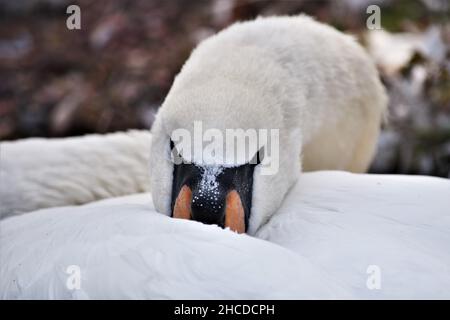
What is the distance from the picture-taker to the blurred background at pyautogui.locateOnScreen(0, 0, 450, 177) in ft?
15.4

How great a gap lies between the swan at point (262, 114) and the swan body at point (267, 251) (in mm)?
106

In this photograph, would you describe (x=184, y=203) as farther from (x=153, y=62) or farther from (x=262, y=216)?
(x=153, y=62)

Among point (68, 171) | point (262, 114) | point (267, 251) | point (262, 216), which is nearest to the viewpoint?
point (267, 251)

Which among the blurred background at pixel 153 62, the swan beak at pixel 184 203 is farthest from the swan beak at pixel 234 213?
the blurred background at pixel 153 62

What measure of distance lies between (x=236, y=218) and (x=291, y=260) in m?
0.31

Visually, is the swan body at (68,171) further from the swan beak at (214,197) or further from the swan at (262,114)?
the swan beak at (214,197)

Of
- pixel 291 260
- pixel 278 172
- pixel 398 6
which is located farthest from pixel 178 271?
pixel 398 6

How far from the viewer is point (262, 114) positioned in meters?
2.56

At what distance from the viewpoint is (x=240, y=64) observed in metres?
2.78

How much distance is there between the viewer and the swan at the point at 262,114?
2.34 metres

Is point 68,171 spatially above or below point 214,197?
below

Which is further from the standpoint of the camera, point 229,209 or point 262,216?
point 262,216

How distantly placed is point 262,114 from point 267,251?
0.60 m

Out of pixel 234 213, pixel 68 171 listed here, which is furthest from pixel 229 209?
pixel 68 171
